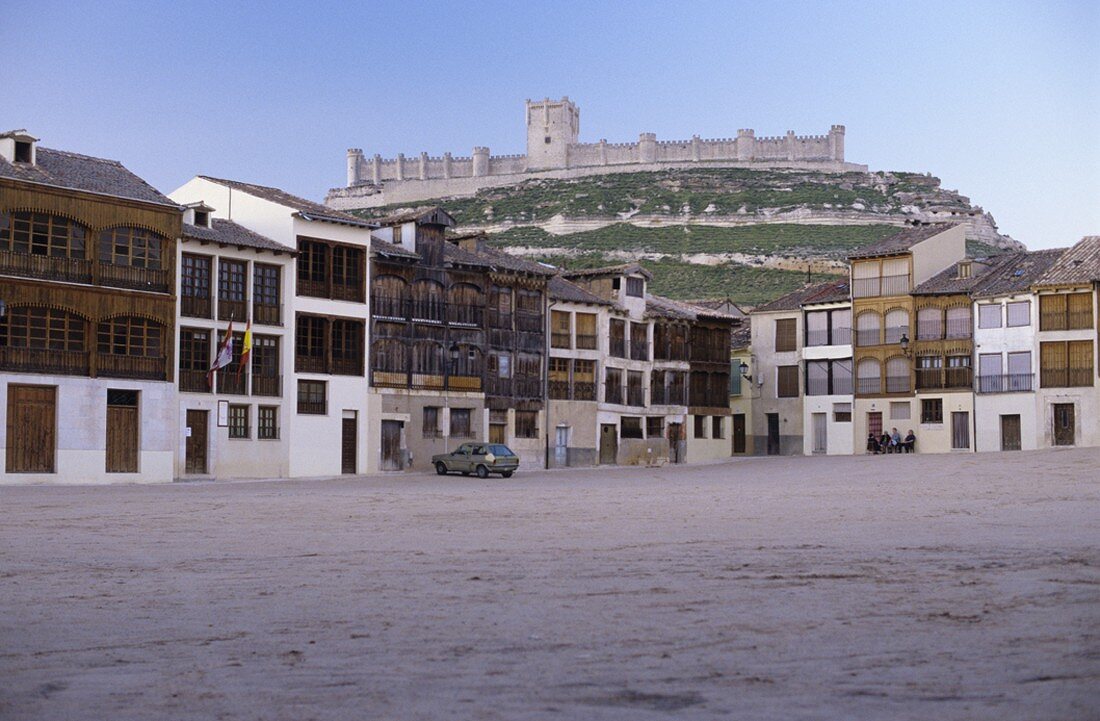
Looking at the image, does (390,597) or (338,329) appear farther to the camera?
(338,329)

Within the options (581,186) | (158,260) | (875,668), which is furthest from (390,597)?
(581,186)

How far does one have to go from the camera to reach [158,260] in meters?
50.0

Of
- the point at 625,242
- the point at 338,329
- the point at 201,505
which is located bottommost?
the point at 201,505

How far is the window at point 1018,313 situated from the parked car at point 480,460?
26.6 m

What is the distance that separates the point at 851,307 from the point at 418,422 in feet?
86.0

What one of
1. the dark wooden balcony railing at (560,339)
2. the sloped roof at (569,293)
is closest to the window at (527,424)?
the dark wooden balcony railing at (560,339)

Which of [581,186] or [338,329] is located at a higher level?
[581,186]

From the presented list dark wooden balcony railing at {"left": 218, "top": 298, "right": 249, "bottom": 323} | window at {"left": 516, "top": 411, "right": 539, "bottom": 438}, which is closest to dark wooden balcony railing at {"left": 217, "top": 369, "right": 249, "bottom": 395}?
dark wooden balcony railing at {"left": 218, "top": 298, "right": 249, "bottom": 323}

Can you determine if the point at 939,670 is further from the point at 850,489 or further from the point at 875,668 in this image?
the point at 850,489

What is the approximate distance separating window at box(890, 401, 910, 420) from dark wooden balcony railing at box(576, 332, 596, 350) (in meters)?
16.1

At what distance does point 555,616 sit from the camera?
1467cm

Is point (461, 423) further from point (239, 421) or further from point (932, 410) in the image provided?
point (932, 410)

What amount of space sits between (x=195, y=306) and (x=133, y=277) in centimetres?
318

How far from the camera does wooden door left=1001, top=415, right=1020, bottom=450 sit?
67.2 meters
